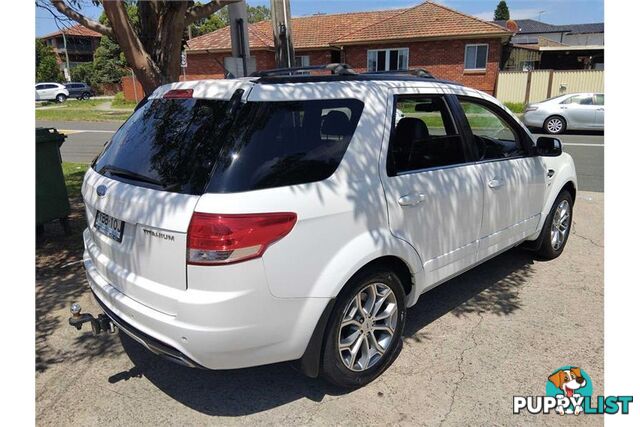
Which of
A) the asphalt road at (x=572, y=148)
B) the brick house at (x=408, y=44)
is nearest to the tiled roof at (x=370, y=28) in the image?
the brick house at (x=408, y=44)

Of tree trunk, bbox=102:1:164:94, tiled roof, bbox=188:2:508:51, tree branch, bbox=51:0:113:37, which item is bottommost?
tree trunk, bbox=102:1:164:94

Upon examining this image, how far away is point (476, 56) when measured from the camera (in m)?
23.3

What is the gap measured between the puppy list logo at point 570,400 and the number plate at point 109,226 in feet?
8.07

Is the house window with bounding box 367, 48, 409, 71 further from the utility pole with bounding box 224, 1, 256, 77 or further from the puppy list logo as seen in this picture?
the puppy list logo

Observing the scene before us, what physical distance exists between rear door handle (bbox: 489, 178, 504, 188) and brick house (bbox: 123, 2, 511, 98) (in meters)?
19.3

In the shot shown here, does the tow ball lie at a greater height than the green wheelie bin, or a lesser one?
lesser

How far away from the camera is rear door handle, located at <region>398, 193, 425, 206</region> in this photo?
283 centimetres

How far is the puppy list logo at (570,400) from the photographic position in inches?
108

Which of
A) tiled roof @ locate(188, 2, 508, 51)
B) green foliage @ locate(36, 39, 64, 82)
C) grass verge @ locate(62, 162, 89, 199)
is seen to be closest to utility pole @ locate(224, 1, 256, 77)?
grass verge @ locate(62, 162, 89, 199)

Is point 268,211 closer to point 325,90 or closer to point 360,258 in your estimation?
point 360,258

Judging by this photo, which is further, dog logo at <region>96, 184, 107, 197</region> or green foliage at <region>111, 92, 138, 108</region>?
green foliage at <region>111, 92, 138, 108</region>

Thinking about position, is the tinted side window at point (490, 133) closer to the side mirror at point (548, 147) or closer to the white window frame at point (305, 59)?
the side mirror at point (548, 147)

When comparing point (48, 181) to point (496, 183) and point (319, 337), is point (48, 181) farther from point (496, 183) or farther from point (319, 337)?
point (496, 183)

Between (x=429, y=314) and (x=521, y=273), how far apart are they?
1.34 m
